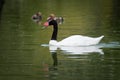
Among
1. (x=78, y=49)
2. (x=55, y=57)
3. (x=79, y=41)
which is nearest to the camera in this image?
(x=55, y=57)

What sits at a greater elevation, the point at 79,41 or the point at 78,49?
the point at 79,41

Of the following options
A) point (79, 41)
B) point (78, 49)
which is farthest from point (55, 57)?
point (79, 41)

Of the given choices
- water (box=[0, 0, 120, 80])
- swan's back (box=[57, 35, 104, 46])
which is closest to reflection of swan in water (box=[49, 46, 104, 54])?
water (box=[0, 0, 120, 80])

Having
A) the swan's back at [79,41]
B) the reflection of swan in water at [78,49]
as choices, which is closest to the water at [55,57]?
the reflection of swan in water at [78,49]

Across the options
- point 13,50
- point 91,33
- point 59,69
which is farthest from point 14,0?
point 59,69

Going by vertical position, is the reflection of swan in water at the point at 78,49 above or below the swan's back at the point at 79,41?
below

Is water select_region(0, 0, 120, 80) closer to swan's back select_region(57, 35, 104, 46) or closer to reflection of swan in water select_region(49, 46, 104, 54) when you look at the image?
Result: reflection of swan in water select_region(49, 46, 104, 54)

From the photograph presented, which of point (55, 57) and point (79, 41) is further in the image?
point (79, 41)

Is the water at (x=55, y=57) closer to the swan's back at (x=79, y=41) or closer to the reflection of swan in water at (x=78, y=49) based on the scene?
the reflection of swan in water at (x=78, y=49)

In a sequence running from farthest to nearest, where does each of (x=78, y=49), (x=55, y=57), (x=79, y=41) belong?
1. (x=79, y=41)
2. (x=78, y=49)
3. (x=55, y=57)

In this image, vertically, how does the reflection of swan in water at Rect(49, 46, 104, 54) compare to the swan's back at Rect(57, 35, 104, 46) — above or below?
below

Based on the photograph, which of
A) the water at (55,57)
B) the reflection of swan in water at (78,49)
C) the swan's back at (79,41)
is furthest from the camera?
the swan's back at (79,41)

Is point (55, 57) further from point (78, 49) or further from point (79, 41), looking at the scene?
point (79, 41)

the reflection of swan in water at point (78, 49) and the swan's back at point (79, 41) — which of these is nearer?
the reflection of swan in water at point (78, 49)
